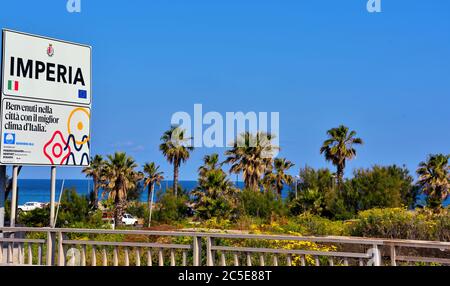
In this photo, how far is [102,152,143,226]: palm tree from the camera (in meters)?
72.1

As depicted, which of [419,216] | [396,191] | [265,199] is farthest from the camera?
[265,199]

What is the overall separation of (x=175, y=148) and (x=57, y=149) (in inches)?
2709

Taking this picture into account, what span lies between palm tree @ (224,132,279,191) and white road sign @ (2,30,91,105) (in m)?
56.2

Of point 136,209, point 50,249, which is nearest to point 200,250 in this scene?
point 50,249

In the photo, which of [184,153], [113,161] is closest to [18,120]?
[113,161]

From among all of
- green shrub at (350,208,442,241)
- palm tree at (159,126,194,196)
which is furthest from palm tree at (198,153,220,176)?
green shrub at (350,208,442,241)

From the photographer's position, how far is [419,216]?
24688 mm

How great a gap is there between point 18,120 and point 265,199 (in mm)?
49313

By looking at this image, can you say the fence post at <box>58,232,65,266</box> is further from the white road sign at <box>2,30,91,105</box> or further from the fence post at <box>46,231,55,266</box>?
the white road sign at <box>2,30,91,105</box>

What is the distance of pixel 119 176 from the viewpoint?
72125 millimetres

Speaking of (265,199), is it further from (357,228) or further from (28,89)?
(28,89)

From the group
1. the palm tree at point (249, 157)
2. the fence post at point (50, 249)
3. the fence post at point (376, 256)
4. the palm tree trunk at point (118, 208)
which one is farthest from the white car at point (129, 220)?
the fence post at point (376, 256)

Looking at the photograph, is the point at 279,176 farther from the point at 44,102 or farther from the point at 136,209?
the point at 44,102
